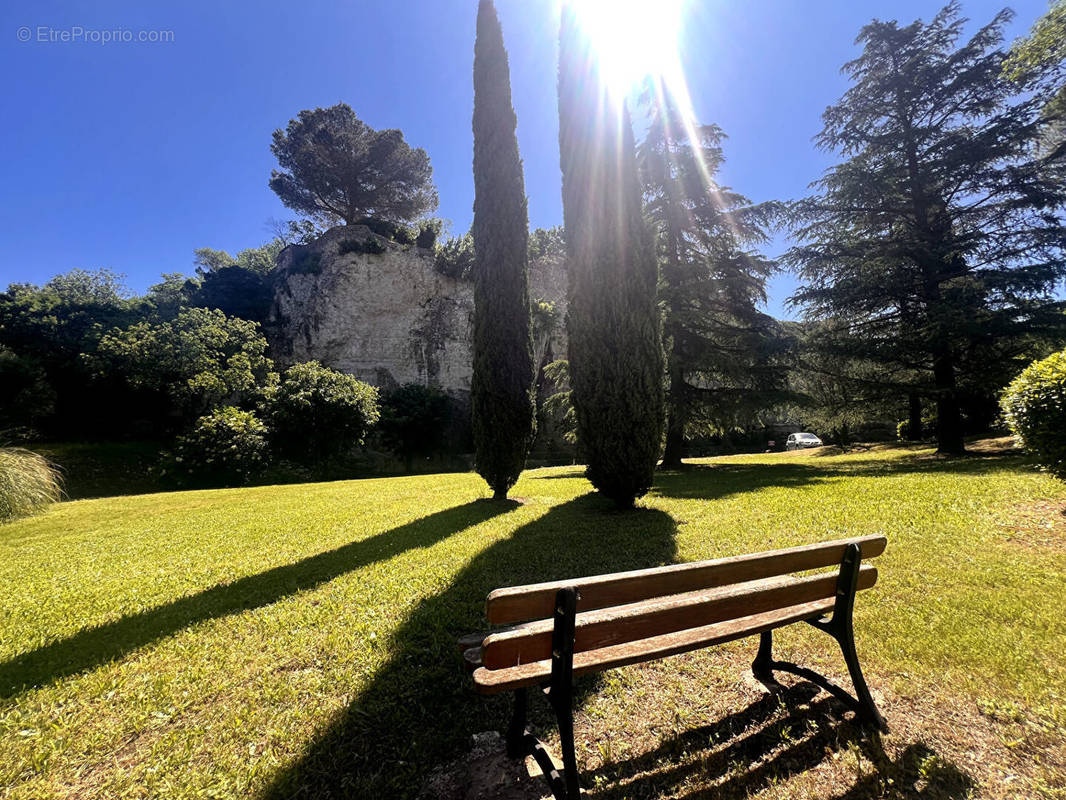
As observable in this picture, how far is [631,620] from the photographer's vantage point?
73.0 inches

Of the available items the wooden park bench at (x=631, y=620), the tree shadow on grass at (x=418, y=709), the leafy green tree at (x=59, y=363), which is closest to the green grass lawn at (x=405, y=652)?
the tree shadow on grass at (x=418, y=709)

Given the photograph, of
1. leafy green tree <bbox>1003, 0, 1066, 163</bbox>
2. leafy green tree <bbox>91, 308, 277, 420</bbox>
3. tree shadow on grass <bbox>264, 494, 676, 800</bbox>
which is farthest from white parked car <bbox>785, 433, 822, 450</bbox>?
leafy green tree <bbox>91, 308, 277, 420</bbox>

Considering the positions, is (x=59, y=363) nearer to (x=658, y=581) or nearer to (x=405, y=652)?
(x=405, y=652)

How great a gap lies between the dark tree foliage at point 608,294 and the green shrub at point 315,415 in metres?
17.0

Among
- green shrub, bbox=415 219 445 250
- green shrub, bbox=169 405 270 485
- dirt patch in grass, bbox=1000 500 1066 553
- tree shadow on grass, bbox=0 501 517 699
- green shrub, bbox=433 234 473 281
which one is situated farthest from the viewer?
green shrub, bbox=415 219 445 250

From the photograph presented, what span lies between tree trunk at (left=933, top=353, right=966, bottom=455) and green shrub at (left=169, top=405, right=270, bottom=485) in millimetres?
25517

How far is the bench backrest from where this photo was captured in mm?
1772

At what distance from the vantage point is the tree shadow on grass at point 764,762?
1.87 m

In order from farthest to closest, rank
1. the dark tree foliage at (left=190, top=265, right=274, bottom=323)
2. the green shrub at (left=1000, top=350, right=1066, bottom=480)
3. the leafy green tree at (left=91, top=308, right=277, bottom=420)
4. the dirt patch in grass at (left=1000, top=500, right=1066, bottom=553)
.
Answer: the dark tree foliage at (left=190, top=265, right=274, bottom=323), the leafy green tree at (left=91, top=308, right=277, bottom=420), the green shrub at (left=1000, top=350, right=1066, bottom=480), the dirt patch in grass at (left=1000, top=500, right=1066, bottom=553)

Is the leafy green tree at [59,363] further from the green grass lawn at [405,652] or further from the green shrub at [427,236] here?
the green grass lawn at [405,652]

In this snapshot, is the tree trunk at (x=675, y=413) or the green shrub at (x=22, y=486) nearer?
the green shrub at (x=22, y=486)

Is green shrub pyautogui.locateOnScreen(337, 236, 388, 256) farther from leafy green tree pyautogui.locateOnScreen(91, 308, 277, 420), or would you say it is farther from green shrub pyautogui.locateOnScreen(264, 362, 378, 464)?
green shrub pyautogui.locateOnScreen(264, 362, 378, 464)

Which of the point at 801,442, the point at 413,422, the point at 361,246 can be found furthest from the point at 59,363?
the point at 801,442

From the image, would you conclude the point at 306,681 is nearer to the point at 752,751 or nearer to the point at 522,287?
the point at 752,751
